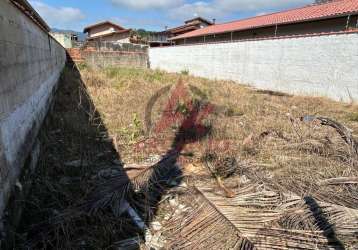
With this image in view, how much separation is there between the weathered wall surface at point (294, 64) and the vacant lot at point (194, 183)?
350 cm

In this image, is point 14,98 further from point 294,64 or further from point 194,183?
point 294,64

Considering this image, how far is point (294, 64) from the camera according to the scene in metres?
10.6

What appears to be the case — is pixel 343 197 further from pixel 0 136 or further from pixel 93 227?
pixel 0 136

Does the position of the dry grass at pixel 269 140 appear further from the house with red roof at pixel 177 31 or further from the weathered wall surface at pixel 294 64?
the house with red roof at pixel 177 31

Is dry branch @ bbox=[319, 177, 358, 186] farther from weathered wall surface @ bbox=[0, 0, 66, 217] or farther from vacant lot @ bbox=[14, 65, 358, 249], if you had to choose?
weathered wall surface @ bbox=[0, 0, 66, 217]

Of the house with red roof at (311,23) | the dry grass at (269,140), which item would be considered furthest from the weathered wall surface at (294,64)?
the dry grass at (269,140)

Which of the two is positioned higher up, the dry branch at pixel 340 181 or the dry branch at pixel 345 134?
the dry branch at pixel 345 134

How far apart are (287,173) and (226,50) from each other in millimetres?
12532

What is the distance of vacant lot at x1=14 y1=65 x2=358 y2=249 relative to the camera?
2.25 m

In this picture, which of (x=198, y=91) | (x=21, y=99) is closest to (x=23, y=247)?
(x=21, y=99)

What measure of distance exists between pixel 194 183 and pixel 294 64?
29.4 ft

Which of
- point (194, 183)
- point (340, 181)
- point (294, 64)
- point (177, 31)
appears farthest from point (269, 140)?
point (177, 31)

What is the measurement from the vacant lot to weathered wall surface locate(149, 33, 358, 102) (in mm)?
3502

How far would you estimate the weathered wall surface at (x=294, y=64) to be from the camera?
28.3 feet
